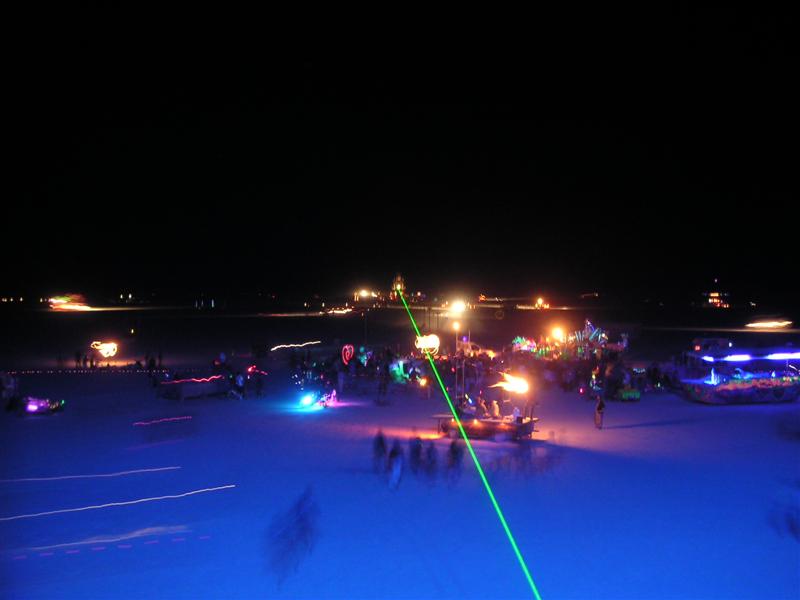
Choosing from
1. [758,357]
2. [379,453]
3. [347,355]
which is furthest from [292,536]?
[758,357]

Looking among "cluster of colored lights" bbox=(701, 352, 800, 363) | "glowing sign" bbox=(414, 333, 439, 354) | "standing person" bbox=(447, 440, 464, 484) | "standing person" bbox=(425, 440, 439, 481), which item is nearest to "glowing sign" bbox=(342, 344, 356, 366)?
"glowing sign" bbox=(414, 333, 439, 354)

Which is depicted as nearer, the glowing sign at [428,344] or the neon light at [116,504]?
the neon light at [116,504]

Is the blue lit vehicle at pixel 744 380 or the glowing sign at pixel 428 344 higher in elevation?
the glowing sign at pixel 428 344

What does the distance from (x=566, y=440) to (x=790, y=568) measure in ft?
19.3

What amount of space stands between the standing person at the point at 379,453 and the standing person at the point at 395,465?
0.12 meters

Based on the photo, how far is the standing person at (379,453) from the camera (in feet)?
33.0

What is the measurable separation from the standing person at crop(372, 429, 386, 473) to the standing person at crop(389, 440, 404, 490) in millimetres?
124

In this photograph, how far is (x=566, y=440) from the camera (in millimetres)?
12289

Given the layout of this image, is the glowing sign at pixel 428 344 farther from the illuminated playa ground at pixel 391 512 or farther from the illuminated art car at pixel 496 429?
the illuminated art car at pixel 496 429

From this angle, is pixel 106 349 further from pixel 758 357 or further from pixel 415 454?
pixel 758 357

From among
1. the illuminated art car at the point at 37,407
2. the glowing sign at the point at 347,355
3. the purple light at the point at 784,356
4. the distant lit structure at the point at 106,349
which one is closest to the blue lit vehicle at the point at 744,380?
the purple light at the point at 784,356

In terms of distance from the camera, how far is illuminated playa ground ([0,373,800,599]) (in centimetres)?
617

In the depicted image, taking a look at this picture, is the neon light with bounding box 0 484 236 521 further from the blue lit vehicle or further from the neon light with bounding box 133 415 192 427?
the blue lit vehicle

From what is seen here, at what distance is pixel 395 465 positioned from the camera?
9.99m
